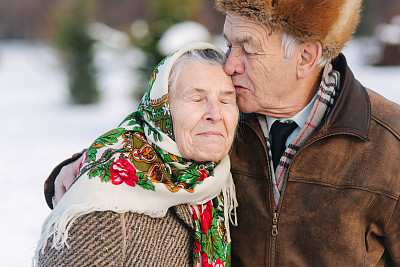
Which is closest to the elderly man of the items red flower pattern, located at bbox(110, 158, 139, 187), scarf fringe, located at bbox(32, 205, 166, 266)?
red flower pattern, located at bbox(110, 158, 139, 187)

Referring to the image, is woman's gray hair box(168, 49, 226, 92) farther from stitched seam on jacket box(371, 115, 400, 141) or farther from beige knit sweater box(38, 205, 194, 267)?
stitched seam on jacket box(371, 115, 400, 141)

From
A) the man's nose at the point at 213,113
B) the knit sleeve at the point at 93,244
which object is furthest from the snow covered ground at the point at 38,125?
the knit sleeve at the point at 93,244

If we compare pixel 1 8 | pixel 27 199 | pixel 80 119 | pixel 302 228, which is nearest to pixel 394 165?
pixel 302 228

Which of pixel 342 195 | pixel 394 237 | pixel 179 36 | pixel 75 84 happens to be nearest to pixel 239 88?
pixel 342 195

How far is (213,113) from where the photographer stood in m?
2.12

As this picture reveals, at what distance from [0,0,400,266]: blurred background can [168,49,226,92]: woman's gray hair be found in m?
0.77

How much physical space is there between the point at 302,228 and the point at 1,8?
29.4 metres

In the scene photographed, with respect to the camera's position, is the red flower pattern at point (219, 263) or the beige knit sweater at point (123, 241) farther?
the red flower pattern at point (219, 263)

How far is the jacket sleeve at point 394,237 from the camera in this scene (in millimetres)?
2170

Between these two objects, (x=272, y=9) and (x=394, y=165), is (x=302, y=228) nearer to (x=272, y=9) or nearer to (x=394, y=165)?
(x=394, y=165)

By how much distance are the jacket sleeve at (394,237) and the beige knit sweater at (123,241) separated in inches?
36.4

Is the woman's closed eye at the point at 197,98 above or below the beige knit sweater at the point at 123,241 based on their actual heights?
above

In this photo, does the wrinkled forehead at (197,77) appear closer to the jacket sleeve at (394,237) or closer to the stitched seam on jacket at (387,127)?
the stitched seam on jacket at (387,127)

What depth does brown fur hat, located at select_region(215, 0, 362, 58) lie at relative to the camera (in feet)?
7.12
